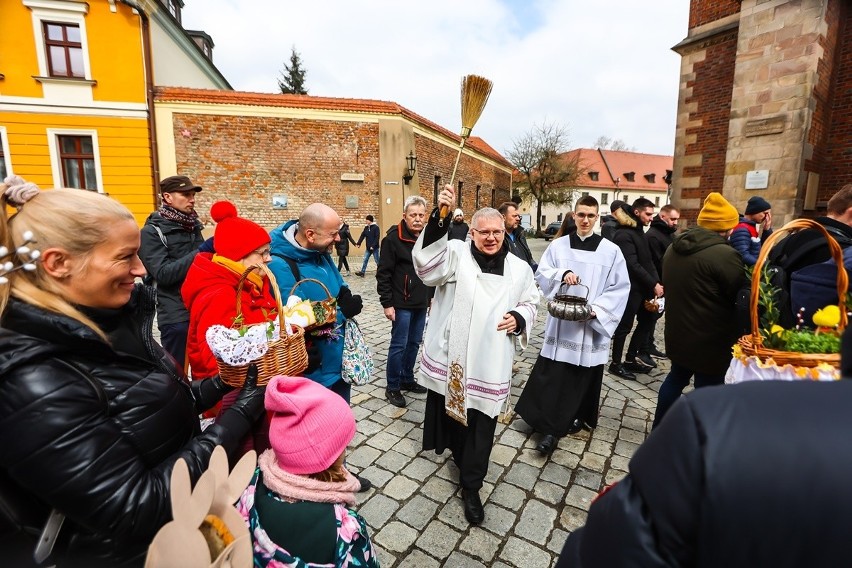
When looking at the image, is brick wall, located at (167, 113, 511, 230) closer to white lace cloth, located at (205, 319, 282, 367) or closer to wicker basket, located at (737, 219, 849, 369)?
white lace cloth, located at (205, 319, 282, 367)

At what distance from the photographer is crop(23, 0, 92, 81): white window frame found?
12883 mm

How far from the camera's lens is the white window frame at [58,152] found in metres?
13.5

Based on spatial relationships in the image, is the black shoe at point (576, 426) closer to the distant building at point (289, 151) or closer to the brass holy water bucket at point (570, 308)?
the brass holy water bucket at point (570, 308)

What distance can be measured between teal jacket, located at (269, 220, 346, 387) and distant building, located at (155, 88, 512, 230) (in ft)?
43.8

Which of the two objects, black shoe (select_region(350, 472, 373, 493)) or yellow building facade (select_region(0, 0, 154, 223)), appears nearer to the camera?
black shoe (select_region(350, 472, 373, 493))

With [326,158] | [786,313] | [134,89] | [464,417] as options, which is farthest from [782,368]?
[134,89]

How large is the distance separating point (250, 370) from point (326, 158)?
14.8 m

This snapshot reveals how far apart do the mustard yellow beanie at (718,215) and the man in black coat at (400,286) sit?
7.73 ft

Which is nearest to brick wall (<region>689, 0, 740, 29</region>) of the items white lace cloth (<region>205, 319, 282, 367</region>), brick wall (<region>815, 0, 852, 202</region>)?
brick wall (<region>815, 0, 852, 202</region>)

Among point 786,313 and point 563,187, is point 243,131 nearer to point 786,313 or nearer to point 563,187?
point 786,313

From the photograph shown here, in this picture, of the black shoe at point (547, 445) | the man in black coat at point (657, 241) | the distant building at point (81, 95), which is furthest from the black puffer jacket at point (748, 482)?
the distant building at point (81, 95)

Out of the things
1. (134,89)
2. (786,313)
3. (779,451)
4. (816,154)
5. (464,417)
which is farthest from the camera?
(134,89)

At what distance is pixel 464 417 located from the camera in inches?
102

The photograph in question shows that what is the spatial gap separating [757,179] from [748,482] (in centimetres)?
860
